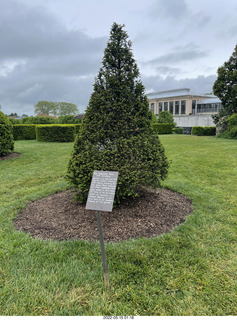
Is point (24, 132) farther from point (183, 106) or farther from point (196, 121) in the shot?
point (183, 106)

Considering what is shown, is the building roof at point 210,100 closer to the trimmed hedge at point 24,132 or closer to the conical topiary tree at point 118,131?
the trimmed hedge at point 24,132

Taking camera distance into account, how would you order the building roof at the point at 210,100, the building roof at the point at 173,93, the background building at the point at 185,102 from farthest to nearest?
1. the building roof at the point at 173,93
2. the background building at the point at 185,102
3. the building roof at the point at 210,100

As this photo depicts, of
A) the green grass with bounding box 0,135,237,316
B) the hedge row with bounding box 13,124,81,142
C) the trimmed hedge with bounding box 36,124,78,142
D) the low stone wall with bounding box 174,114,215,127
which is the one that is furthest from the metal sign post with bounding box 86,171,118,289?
the low stone wall with bounding box 174,114,215,127

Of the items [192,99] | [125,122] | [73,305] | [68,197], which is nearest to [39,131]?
[68,197]

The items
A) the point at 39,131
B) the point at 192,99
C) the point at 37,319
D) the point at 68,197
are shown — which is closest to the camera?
the point at 37,319

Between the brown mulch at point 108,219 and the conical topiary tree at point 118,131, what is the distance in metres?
0.43

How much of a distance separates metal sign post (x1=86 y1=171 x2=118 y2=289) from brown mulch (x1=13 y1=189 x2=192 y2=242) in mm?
957

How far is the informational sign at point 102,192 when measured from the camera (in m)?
2.14

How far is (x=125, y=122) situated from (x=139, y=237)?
1827 millimetres

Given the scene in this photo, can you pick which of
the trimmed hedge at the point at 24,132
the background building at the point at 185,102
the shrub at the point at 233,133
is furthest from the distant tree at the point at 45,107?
the shrub at the point at 233,133

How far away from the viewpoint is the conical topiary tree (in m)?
3.34

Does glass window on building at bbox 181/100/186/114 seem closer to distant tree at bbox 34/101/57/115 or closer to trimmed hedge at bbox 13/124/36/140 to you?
distant tree at bbox 34/101/57/115

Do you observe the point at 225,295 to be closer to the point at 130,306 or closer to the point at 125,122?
the point at 130,306

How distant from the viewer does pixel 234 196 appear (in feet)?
16.1
